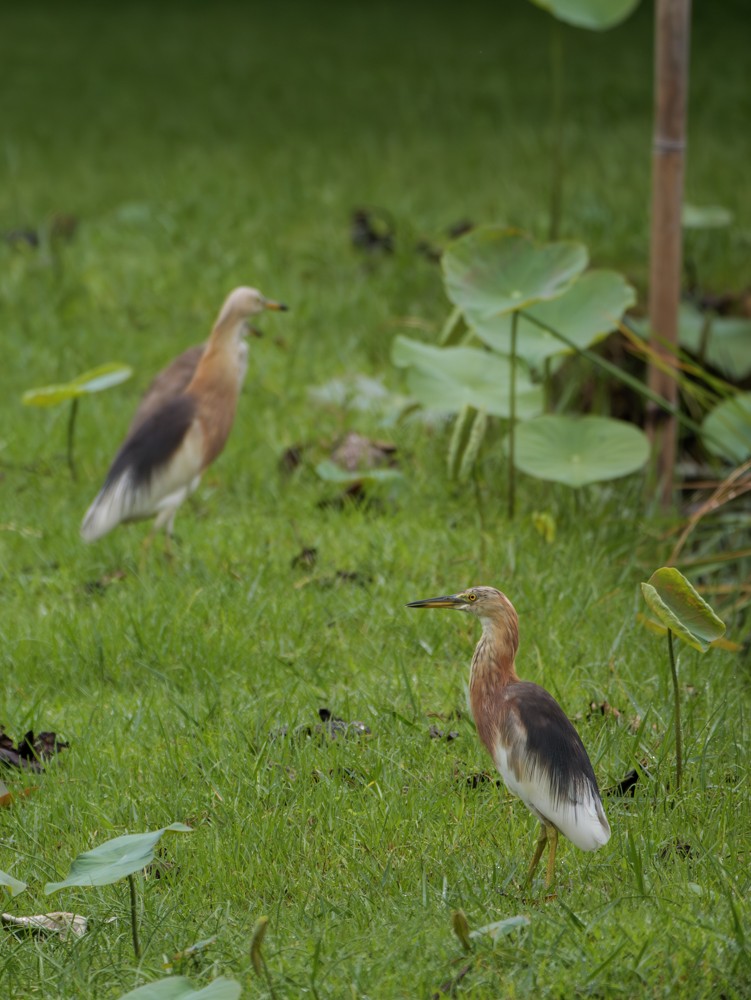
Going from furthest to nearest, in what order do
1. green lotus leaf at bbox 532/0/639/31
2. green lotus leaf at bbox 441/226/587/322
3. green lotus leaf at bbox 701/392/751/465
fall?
green lotus leaf at bbox 532/0/639/31, green lotus leaf at bbox 701/392/751/465, green lotus leaf at bbox 441/226/587/322

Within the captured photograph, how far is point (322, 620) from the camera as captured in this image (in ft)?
11.7

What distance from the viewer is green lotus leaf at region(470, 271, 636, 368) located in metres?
4.25

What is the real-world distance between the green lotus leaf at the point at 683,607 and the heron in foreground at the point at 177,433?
5.47ft

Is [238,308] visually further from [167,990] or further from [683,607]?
[167,990]

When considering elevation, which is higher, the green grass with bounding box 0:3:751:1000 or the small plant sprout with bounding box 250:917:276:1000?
the small plant sprout with bounding box 250:917:276:1000

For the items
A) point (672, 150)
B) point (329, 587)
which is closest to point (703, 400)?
point (672, 150)

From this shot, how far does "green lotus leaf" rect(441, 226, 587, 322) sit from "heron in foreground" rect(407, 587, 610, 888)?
65.5 inches

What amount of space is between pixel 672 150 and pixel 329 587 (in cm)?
181

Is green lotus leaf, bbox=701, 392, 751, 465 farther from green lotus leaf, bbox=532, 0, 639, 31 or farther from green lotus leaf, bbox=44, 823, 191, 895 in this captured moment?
green lotus leaf, bbox=44, 823, 191, 895

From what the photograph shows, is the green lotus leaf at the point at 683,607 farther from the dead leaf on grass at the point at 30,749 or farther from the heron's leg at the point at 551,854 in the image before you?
the dead leaf on grass at the point at 30,749

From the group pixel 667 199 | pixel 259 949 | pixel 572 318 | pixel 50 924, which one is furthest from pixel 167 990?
pixel 667 199

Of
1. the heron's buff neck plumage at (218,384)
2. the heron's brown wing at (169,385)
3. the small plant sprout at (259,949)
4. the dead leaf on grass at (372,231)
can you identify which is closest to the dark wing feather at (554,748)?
the small plant sprout at (259,949)

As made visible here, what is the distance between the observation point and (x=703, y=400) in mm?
4902

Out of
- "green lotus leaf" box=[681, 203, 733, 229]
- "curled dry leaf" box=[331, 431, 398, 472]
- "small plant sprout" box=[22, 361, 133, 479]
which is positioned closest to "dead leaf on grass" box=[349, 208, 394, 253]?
"green lotus leaf" box=[681, 203, 733, 229]
